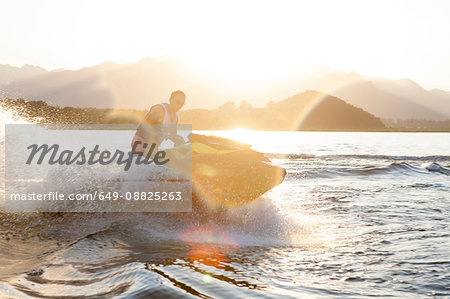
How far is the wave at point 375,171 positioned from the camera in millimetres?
21270

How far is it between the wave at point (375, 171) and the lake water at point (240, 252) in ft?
27.1

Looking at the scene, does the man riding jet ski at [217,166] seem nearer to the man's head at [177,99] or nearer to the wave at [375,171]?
the man's head at [177,99]

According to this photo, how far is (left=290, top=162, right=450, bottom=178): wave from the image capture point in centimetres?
2127

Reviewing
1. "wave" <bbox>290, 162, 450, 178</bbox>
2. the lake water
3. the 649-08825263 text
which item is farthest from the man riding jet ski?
"wave" <bbox>290, 162, 450, 178</bbox>

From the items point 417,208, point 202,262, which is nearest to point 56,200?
point 202,262

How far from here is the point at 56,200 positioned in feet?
33.5

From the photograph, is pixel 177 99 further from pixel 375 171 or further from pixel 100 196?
pixel 375 171

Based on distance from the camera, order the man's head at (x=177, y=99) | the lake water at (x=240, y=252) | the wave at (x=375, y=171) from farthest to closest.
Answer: the wave at (x=375, y=171) → the man's head at (x=177, y=99) → the lake water at (x=240, y=252)

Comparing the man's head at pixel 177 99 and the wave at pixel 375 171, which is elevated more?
the man's head at pixel 177 99

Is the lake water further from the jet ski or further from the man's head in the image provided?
the man's head

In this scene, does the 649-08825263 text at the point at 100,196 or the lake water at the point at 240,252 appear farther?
the 649-08825263 text at the point at 100,196

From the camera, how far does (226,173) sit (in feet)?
33.4

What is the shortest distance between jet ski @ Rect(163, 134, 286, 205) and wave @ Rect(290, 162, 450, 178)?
9981 mm

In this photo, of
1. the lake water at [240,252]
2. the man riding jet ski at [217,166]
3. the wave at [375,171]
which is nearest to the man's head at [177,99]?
the man riding jet ski at [217,166]
